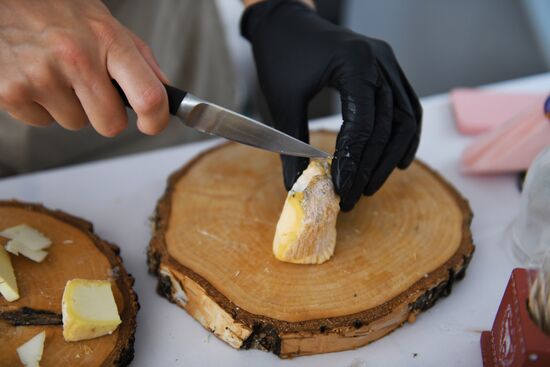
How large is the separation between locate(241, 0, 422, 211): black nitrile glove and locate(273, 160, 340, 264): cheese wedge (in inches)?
1.2

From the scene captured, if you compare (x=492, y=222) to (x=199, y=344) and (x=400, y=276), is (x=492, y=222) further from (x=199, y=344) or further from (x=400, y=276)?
(x=199, y=344)

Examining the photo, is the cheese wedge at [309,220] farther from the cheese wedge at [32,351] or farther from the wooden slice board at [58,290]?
the cheese wedge at [32,351]

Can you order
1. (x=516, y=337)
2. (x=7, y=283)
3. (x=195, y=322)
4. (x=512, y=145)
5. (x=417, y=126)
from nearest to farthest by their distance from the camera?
(x=516, y=337) < (x=7, y=283) < (x=195, y=322) < (x=417, y=126) < (x=512, y=145)

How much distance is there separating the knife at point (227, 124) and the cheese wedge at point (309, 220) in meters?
0.05

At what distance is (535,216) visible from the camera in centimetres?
115

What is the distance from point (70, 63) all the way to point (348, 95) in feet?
1.62

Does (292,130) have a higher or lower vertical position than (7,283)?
higher

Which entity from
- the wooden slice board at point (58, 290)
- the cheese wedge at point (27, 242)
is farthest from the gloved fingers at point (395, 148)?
the cheese wedge at point (27, 242)

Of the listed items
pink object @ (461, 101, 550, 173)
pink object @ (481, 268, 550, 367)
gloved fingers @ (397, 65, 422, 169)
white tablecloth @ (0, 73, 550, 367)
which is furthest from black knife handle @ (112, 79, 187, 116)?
pink object @ (461, 101, 550, 173)

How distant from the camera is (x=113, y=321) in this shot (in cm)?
94

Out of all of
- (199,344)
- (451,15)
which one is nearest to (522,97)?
(199,344)

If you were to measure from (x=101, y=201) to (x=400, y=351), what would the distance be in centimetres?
72

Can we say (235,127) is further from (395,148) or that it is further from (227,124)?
(395,148)

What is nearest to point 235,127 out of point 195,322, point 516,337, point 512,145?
point 195,322
